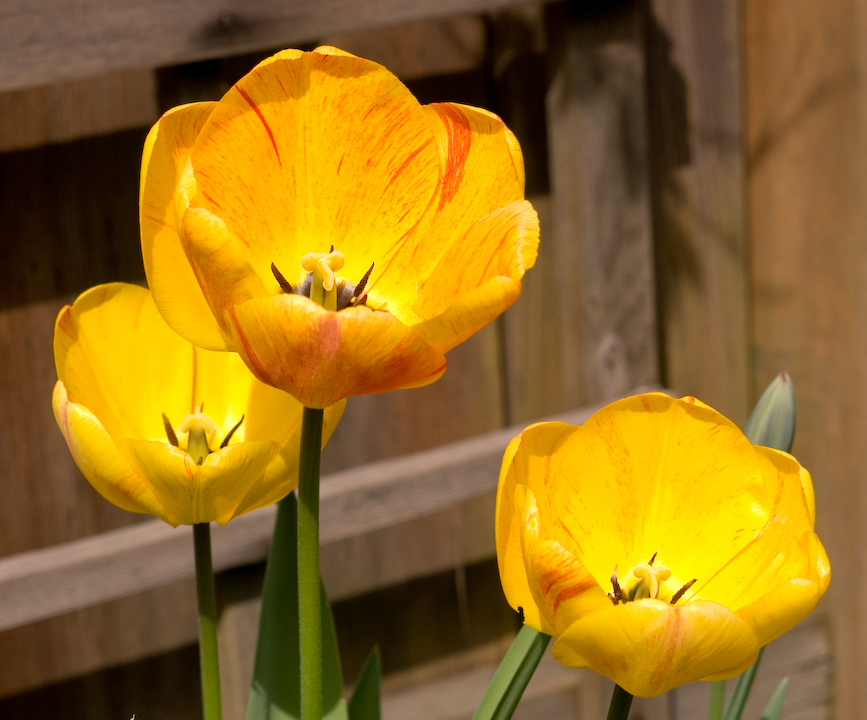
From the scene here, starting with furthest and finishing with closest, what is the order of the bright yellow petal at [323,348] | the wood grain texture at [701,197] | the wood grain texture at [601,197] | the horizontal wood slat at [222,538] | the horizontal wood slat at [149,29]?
the wood grain texture at [701,197] < the wood grain texture at [601,197] < the horizontal wood slat at [222,538] < the horizontal wood slat at [149,29] < the bright yellow petal at [323,348]

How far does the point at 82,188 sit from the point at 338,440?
1.72ft

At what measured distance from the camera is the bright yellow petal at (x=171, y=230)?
29cm

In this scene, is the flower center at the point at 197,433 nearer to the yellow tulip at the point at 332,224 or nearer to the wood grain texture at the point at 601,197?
the yellow tulip at the point at 332,224

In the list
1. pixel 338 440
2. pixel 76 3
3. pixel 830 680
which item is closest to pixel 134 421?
pixel 76 3

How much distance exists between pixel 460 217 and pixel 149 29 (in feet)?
2.78

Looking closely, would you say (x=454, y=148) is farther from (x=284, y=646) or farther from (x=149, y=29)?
(x=149, y=29)

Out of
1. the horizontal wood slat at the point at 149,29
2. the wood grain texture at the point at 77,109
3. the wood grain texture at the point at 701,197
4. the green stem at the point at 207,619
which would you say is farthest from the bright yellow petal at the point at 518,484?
the wood grain texture at the point at 701,197

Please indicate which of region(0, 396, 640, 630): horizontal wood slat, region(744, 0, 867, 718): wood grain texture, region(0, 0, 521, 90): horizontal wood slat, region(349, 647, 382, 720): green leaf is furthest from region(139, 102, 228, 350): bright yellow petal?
region(744, 0, 867, 718): wood grain texture

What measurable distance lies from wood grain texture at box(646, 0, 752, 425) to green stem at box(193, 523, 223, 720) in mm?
1382

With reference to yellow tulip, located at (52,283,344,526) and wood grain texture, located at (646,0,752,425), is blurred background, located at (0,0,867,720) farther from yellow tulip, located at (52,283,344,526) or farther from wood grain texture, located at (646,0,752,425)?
yellow tulip, located at (52,283,344,526)

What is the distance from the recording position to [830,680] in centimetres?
192

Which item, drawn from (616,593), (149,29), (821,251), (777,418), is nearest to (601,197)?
(821,251)

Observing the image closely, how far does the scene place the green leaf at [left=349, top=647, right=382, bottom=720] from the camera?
0.45 m

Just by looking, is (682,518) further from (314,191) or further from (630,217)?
(630,217)
